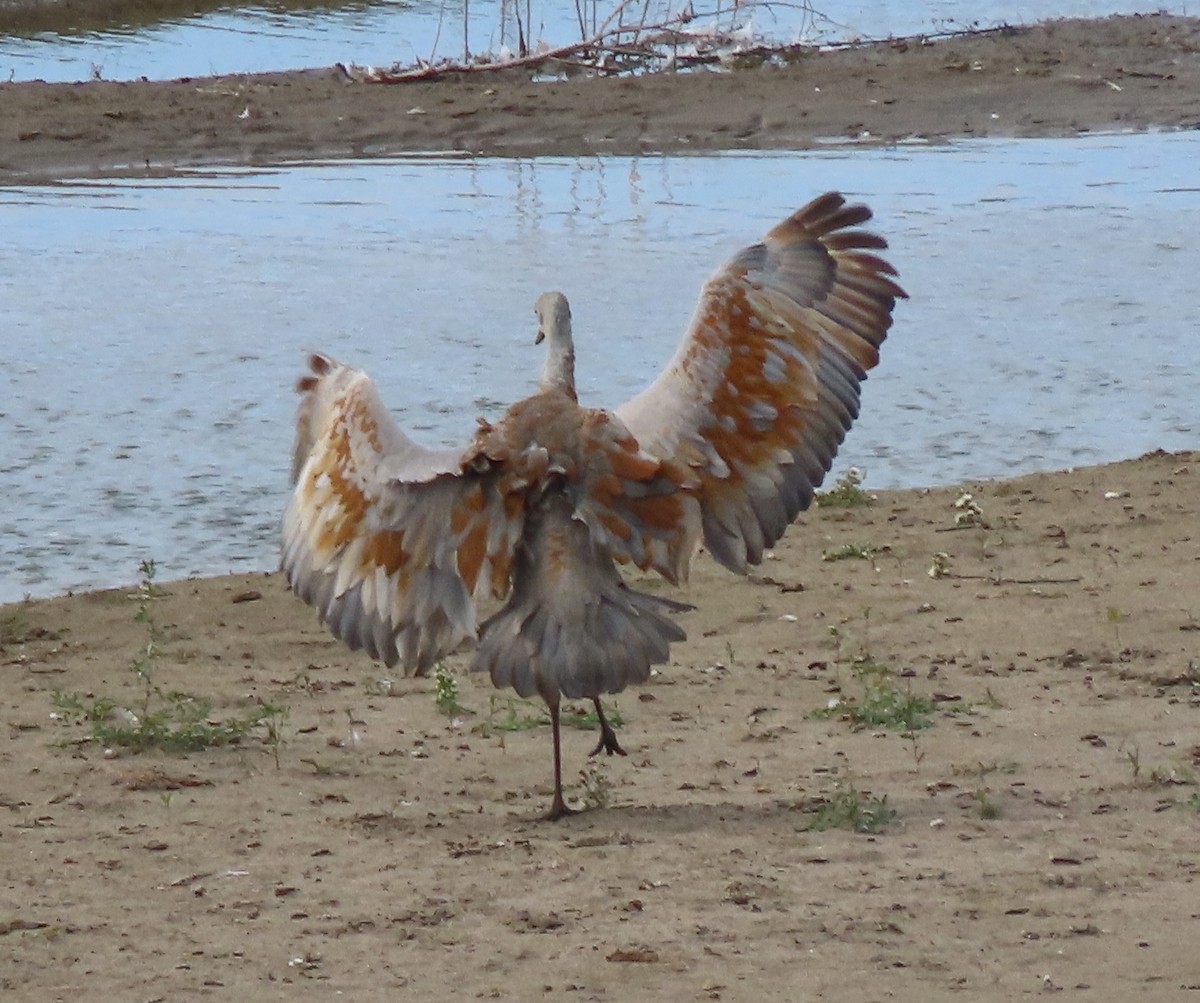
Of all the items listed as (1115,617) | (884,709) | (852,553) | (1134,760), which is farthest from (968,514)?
(1134,760)

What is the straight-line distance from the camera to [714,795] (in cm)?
568

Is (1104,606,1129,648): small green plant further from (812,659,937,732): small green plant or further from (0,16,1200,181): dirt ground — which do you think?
(0,16,1200,181): dirt ground

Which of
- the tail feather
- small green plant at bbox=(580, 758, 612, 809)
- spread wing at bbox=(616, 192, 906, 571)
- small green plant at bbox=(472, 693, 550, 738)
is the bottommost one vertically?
small green plant at bbox=(472, 693, 550, 738)

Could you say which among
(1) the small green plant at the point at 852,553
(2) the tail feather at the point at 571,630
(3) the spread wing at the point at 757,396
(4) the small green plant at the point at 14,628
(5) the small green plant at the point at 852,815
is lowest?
(4) the small green plant at the point at 14,628

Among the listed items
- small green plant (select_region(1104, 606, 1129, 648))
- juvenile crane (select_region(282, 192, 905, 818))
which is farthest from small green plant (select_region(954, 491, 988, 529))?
juvenile crane (select_region(282, 192, 905, 818))

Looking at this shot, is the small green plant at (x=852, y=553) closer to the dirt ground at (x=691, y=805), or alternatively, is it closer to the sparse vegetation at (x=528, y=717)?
the dirt ground at (x=691, y=805)

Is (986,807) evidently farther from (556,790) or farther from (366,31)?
(366,31)

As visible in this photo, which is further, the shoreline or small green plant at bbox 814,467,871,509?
small green plant at bbox 814,467,871,509

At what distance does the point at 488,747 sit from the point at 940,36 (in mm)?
17135

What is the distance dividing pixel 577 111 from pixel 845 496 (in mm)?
10976

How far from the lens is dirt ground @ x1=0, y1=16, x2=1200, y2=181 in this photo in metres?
18.4

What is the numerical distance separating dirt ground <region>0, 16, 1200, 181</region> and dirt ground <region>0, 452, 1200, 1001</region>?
11.0m

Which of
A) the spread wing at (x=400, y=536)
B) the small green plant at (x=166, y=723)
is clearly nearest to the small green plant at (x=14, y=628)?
the small green plant at (x=166, y=723)

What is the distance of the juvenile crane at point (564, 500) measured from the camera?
553 centimetres
